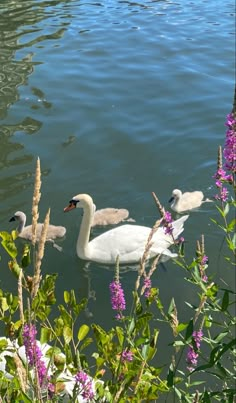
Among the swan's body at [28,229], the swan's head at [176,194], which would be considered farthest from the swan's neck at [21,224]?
the swan's head at [176,194]

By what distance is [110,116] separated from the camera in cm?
1066

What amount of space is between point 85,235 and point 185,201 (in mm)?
1467

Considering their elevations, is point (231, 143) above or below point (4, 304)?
above

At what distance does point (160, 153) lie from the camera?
9328 mm

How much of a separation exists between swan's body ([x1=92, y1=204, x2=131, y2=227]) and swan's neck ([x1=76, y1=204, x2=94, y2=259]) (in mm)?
468

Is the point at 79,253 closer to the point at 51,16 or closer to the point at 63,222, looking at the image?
the point at 63,222

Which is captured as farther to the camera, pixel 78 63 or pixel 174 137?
pixel 78 63

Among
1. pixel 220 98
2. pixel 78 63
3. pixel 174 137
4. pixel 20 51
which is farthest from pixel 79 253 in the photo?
pixel 20 51

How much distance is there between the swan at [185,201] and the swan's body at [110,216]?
62 centimetres

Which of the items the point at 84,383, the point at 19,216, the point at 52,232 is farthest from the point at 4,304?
the point at 19,216

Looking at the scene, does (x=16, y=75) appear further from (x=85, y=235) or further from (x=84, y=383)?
(x=84, y=383)

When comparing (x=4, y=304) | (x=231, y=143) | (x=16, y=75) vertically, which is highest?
(x=231, y=143)

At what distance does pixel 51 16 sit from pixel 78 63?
14.7ft

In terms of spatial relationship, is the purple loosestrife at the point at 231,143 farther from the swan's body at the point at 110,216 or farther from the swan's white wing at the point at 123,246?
the swan's body at the point at 110,216
